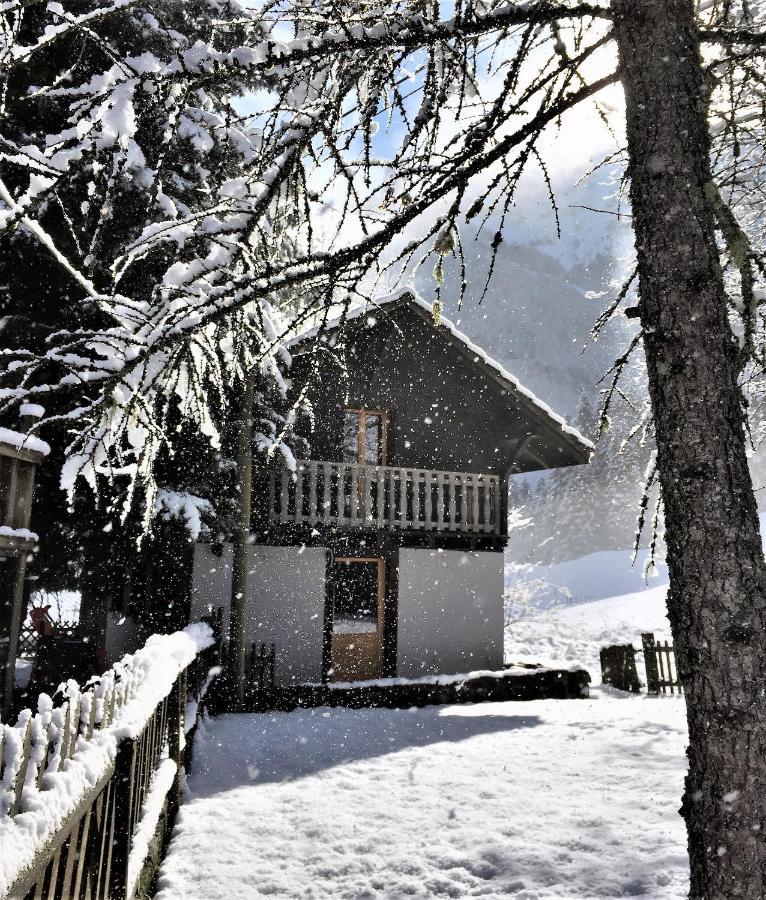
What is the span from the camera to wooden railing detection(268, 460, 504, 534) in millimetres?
13883

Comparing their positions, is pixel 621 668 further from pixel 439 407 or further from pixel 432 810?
pixel 432 810

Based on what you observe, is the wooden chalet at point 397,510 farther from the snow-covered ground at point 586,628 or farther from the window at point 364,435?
the snow-covered ground at point 586,628

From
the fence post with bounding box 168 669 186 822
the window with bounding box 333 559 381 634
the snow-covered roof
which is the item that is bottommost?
the fence post with bounding box 168 669 186 822

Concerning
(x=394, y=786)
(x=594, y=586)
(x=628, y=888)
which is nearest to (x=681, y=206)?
(x=628, y=888)

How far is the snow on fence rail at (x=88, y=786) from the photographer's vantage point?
1.75 m

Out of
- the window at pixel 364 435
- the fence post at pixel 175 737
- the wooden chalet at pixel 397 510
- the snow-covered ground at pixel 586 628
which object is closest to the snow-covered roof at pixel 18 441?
the fence post at pixel 175 737

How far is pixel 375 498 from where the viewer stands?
14.9 metres

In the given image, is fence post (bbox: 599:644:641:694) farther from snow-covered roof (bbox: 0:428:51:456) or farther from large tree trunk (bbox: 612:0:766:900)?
large tree trunk (bbox: 612:0:766:900)

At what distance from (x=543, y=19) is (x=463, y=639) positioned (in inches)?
557

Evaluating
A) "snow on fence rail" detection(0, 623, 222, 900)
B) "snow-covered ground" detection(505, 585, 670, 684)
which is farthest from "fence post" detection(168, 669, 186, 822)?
"snow-covered ground" detection(505, 585, 670, 684)

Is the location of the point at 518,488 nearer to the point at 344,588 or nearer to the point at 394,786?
the point at 344,588

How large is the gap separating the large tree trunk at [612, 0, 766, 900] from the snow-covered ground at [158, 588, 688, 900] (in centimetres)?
184

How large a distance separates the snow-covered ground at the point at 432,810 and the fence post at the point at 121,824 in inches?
47.1

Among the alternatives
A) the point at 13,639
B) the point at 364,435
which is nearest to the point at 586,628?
the point at 364,435
